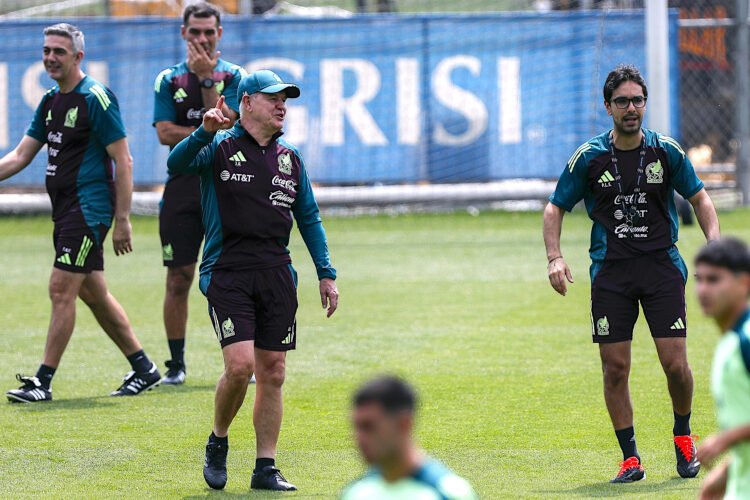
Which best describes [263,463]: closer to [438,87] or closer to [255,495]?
[255,495]

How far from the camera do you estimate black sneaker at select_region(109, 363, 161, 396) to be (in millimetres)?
8164

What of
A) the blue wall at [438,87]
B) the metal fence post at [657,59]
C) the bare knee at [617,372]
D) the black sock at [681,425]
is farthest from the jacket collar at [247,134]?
the blue wall at [438,87]

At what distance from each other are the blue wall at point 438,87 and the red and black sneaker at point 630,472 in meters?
15.2

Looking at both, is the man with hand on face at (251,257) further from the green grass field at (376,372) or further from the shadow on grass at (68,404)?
the shadow on grass at (68,404)

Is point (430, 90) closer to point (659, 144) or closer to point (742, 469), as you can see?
point (659, 144)

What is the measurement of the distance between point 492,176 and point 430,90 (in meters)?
1.85

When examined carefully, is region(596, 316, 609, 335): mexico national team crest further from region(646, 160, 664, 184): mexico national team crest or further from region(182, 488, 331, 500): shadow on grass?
region(182, 488, 331, 500): shadow on grass

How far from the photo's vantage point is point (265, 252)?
5.94 m

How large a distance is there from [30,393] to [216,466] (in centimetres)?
249

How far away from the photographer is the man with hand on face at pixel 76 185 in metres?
8.00

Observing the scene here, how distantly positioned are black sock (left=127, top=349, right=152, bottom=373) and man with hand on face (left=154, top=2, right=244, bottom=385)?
379mm

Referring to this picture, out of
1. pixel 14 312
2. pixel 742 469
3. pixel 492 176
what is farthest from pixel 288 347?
pixel 492 176

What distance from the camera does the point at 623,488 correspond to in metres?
5.75

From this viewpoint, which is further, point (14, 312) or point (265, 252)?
point (14, 312)
